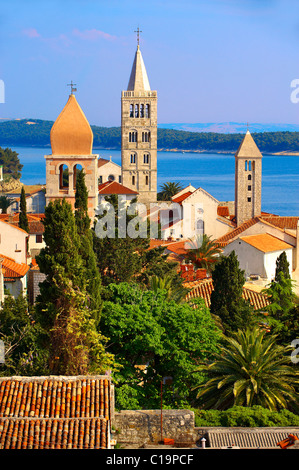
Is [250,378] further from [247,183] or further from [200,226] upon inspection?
[247,183]

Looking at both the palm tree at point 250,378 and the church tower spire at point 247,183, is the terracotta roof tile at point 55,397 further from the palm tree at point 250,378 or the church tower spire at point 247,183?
the church tower spire at point 247,183

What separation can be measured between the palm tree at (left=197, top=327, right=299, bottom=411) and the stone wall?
3233 millimetres

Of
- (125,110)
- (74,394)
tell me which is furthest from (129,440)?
(125,110)

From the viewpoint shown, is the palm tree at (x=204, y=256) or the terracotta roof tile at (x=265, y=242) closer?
the palm tree at (x=204, y=256)

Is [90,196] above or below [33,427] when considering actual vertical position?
above

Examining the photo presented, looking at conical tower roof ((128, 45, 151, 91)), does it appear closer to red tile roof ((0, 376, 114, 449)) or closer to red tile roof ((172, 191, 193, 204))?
red tile roof ((172, 191, 193, 204))

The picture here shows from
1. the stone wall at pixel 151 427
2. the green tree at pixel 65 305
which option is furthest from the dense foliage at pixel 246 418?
the green tree at pixel 65 305

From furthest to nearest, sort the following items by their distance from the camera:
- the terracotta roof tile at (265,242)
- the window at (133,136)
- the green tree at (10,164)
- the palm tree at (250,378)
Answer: the green tree at (10,164) < the window at (133,136) < the terracotta roof tile at (265,242) < the palm tree at (250,378)

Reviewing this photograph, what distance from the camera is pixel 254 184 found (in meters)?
61.1

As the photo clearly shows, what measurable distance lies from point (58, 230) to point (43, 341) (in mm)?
2328

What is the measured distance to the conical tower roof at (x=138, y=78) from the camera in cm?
8419

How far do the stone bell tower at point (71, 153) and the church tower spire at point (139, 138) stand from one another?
182 ft

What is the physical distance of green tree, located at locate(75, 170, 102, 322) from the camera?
1849cm

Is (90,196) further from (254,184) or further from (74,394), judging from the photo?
(254,184)
